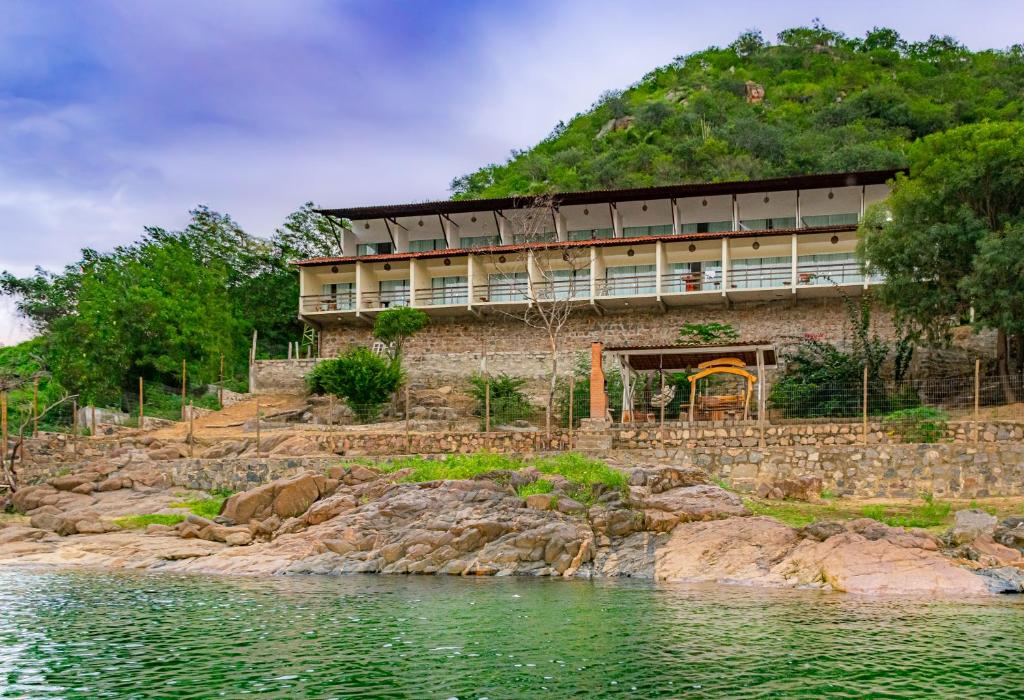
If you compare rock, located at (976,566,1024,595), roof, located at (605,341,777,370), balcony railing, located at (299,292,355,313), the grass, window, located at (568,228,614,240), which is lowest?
rock, located at (976,566,1024,595)

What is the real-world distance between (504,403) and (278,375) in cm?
1422

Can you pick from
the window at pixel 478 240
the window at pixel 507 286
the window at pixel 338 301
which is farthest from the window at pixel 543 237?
the window at pixel 338 301

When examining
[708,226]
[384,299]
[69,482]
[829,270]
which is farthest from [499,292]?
[69,482]

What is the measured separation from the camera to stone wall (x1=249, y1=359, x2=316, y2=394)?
41594 millimetres

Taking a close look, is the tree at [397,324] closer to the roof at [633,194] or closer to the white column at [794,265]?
the roof at [633,194]

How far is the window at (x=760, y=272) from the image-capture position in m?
40.7

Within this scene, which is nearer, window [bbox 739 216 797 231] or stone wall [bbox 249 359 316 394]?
stone wall [bbox 249 359 316 394]

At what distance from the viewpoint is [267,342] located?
50.0 m

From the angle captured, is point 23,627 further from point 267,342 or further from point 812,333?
point 267,342

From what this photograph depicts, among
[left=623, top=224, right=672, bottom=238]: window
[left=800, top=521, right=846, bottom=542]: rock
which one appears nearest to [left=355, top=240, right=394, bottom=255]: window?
[left=623, top=224, right=672, bottom=238]: window

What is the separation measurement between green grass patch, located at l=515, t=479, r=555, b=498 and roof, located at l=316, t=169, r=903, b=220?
21436mm

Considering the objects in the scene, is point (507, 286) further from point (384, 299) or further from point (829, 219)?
point (829, 219)

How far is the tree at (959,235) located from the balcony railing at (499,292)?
15824mm

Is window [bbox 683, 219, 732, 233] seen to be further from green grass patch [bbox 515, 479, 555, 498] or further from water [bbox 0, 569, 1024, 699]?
water [bbox 0, 569, 1024, 699]
